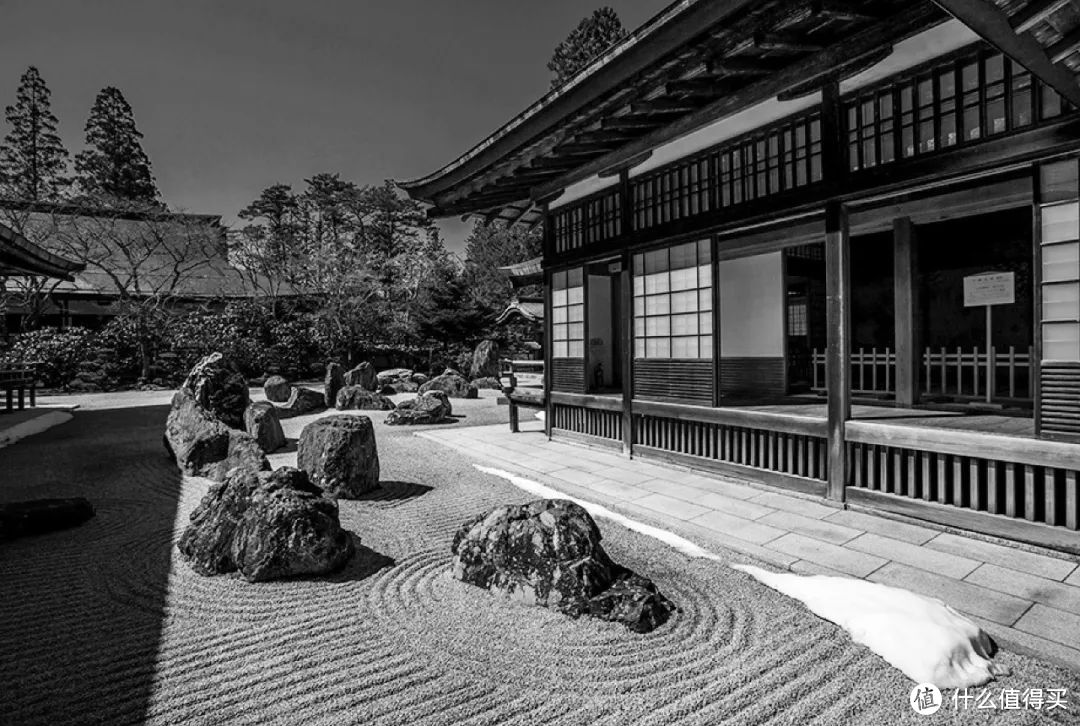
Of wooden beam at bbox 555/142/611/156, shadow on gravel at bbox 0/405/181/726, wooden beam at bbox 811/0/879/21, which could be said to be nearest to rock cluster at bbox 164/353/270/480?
shadow on gravel at bbox 0/405/181/726

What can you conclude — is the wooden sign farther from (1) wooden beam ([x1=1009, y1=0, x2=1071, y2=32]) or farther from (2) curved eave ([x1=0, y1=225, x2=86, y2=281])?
(2) curved eave ([x1=0, y1=225, x2=86, y2=281])

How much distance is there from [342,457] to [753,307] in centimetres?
645

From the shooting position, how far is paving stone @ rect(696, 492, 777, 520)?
496 cm

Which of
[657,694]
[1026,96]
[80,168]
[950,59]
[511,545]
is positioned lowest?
[657,694]

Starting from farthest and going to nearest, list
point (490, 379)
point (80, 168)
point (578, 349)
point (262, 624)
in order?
point (80, 168), point (490, 379), point (578, 349), point (262, 624)

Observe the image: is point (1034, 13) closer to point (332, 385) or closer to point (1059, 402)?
point (1059, 402)

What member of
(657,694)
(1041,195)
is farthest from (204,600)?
(1041,195)

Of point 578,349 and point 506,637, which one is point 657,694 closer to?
point 506,637

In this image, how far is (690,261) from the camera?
6598 millimetres

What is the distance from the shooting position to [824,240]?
6812 mm

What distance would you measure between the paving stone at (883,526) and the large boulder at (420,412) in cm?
869

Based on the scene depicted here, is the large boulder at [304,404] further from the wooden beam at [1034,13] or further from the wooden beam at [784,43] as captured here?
the wooden beam at [1034,13]

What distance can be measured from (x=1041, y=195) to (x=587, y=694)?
179 inches

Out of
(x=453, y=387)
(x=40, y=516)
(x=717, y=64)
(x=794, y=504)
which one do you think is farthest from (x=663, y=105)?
(x=453, y=387)
